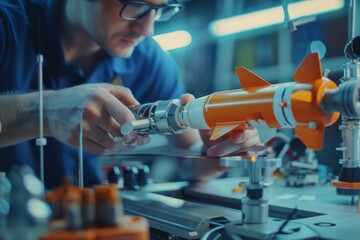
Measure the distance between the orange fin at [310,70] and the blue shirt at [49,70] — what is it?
599 mm

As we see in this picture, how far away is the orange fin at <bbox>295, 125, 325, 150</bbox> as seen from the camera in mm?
616

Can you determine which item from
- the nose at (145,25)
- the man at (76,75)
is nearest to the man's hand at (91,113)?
the man at (76,75)

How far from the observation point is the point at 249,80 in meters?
0.72

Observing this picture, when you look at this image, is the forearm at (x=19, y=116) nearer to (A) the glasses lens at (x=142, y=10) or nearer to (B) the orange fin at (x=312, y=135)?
(A) the glasses lens at (x=142, y=10)

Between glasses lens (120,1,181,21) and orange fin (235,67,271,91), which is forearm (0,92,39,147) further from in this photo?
orange fin (235,67,271,91)

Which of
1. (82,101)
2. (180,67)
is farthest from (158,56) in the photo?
(82,101)

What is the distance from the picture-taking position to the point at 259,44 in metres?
2.50

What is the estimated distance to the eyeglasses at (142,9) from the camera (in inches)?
40.4

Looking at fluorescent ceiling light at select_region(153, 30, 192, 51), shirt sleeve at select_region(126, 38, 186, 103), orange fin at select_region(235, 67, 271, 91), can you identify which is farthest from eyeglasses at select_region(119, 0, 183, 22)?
orange fin at select_region(235, 67, 271, 91)

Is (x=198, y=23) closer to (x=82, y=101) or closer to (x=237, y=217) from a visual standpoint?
(x=82, y=101)

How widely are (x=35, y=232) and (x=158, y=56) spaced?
1.14 metres

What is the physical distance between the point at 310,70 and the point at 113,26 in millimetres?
678

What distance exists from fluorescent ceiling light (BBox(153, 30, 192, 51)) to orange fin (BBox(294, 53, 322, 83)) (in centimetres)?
72

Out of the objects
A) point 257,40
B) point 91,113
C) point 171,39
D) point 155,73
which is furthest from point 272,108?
point 257,40
